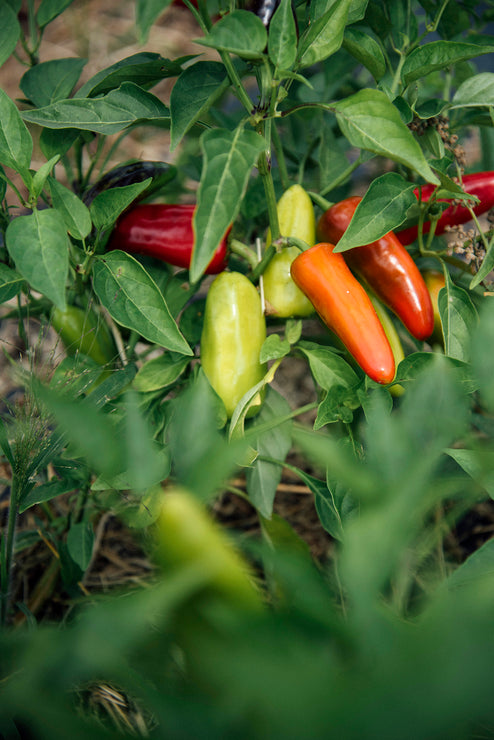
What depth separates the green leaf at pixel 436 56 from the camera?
598 millimetres

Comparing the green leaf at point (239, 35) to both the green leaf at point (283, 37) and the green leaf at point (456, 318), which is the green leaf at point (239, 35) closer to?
the green leaf at point (283, 37)

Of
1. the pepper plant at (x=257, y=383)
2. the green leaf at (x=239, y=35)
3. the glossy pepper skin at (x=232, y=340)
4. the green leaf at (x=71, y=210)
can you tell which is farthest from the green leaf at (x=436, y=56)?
the green leaf at (x=71, y=210)

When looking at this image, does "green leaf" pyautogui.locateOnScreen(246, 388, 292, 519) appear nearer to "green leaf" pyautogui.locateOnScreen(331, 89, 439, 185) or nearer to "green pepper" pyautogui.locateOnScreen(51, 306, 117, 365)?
"green pepper" pyautogui.locateOnScreen(51, 306, 117, 365)

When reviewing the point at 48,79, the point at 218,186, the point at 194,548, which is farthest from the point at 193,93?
the point at 194,548

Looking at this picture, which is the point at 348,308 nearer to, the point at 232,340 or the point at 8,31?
the point at 232,340

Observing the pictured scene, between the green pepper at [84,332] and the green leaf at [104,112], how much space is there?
0.30m

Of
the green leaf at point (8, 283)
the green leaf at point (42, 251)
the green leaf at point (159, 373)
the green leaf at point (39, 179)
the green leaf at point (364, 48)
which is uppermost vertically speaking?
the green leaf at point (364, 48)

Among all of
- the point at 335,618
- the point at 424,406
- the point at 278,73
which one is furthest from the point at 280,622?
the point at 278,73

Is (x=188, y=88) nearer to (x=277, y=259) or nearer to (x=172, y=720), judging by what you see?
(x=277, y=259)

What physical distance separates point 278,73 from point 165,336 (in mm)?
325

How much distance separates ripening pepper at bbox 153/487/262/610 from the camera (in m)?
0.24

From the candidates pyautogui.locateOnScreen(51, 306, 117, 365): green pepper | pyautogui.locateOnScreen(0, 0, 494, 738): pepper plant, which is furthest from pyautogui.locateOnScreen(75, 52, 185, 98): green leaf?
pyautogui.locateOnScreen(51, 306, 117, 365): green pepper

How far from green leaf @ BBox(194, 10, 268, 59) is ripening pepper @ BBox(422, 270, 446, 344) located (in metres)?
0.42

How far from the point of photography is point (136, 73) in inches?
26.4
